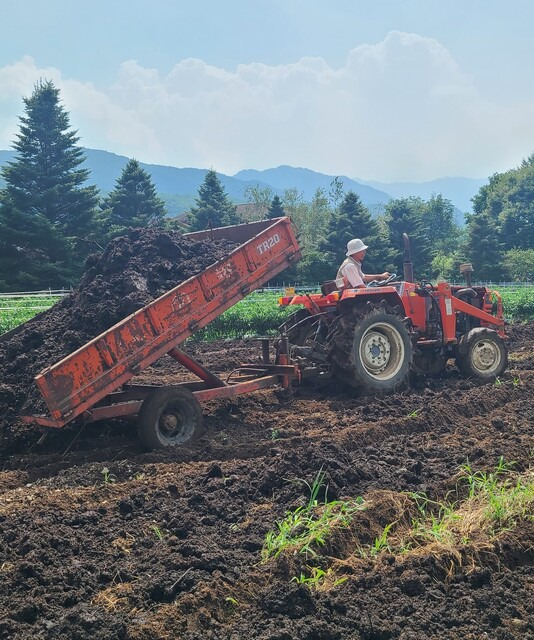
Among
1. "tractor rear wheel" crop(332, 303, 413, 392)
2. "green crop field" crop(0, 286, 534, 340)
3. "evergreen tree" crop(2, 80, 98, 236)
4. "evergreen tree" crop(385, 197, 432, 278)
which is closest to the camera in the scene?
"tractor rear wheel" crop(332, 303, 413, 392)

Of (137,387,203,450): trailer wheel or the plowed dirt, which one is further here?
(137,387,203,450): trailer wheel

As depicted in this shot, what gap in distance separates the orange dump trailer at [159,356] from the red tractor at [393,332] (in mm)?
716

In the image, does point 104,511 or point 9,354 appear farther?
point 9,354

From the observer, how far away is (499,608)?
3.27 m

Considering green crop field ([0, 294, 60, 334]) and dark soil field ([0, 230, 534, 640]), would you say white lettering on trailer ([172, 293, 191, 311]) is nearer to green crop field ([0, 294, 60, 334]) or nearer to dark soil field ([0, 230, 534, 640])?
dark soil field ([0, 230, 534, 640])

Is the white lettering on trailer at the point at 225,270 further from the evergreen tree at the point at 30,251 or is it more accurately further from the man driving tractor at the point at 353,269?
the evergreen tree at the point at 30,251

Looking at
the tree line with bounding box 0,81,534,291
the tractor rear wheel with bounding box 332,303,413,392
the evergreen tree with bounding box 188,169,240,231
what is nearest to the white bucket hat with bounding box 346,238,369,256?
the tractor rear wheel with bounding box 332,303,413,392

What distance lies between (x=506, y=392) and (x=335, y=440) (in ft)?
10.8

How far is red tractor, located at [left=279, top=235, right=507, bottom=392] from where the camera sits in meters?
8.38

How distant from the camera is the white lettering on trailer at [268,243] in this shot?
767 centimetres

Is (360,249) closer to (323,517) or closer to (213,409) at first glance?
(213,409)

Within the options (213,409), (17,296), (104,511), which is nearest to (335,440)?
(213,409)

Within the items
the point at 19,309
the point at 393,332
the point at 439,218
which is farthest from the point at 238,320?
the point at 439,218

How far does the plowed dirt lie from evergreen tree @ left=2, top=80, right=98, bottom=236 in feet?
93.1
